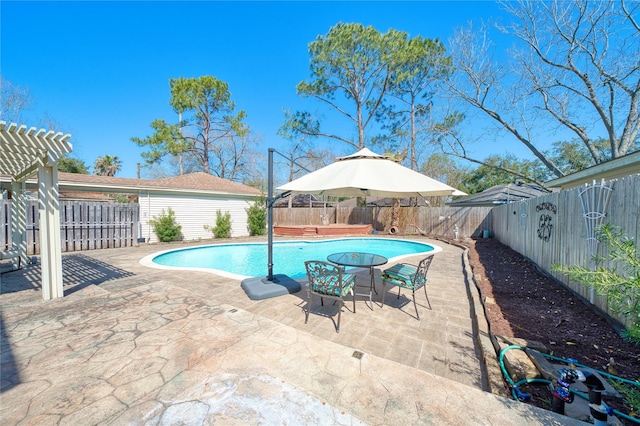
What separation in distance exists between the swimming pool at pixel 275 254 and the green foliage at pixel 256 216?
304 cm

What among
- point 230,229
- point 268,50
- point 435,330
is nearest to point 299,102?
point 268,50

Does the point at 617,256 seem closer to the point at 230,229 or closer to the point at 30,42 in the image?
the point at 230,229

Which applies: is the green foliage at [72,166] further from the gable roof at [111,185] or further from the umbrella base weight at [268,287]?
the umbrella base weight at [268,287]

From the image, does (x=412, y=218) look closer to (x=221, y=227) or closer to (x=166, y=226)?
(x=221, y=227)

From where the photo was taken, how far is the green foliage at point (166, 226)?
38.4ft

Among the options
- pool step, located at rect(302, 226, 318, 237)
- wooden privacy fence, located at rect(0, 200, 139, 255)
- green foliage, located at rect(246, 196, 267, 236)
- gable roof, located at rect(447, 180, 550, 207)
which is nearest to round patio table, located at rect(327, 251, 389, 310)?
wooden privacy fence, located at rect(0, 200, 139, 255)

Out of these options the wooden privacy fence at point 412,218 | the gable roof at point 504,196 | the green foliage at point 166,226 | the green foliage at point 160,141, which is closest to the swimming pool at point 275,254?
the green foliage at point 166,226

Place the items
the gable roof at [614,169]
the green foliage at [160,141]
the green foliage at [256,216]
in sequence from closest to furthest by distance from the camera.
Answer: the gable roof at [614,169] < the green foliage at [256,216] < the green foliage at [160,141]

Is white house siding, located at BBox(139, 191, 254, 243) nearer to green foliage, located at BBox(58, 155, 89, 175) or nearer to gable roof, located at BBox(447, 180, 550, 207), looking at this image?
gable roof, located at BBox(447, 180, 550, 207)

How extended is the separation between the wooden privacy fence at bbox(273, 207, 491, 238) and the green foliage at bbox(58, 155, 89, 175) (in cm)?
2161

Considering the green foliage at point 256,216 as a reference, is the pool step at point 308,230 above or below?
below

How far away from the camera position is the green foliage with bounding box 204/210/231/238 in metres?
13.6

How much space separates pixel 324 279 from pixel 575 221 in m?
4.36

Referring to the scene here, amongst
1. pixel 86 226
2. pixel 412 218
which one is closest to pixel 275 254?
pixel 86 226
